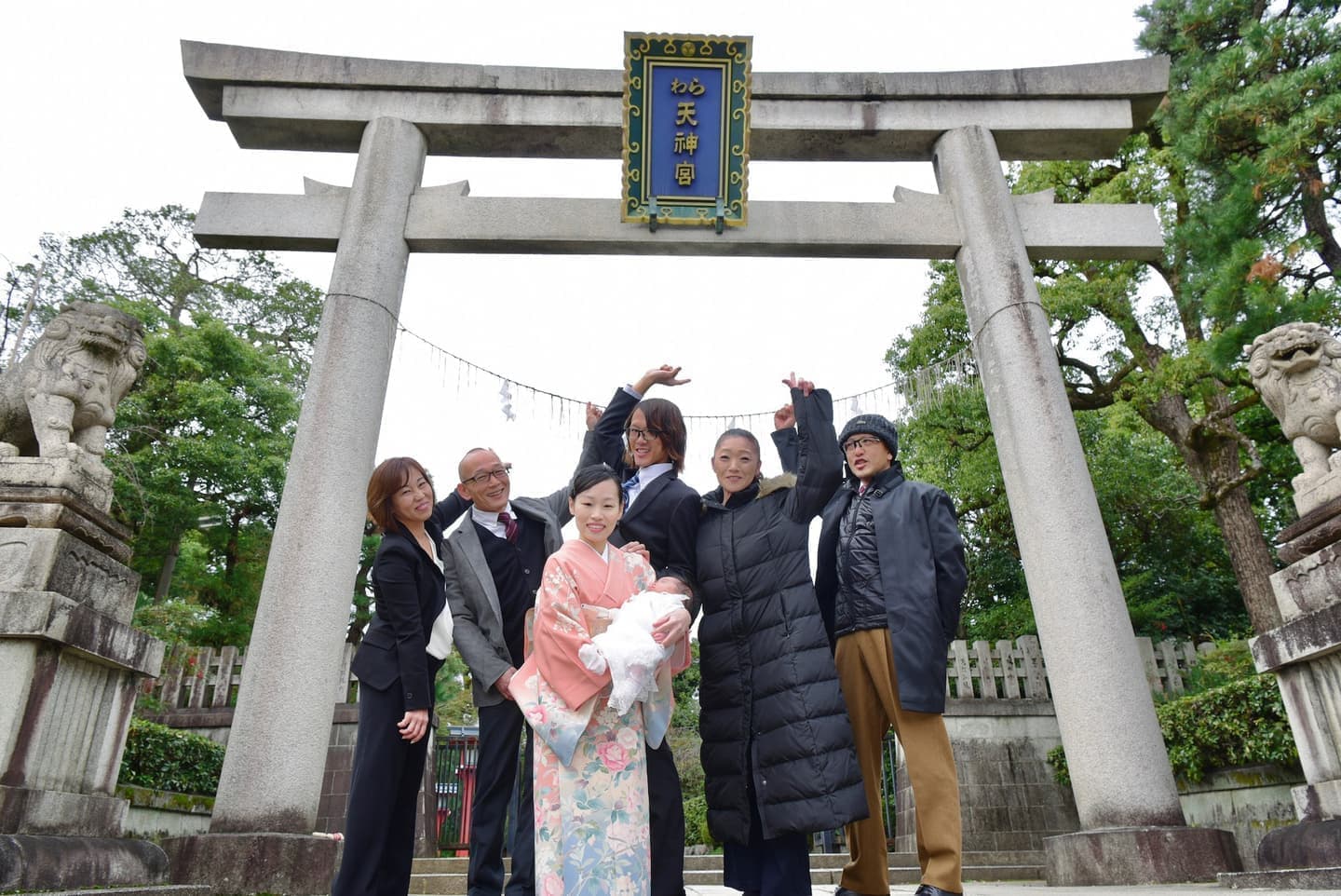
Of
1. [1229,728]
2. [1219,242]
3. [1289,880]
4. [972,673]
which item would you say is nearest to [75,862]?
[1289,880]

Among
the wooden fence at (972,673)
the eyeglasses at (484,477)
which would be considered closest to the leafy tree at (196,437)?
the wooden fence at (972,673)

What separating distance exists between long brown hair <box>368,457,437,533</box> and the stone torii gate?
2401mm

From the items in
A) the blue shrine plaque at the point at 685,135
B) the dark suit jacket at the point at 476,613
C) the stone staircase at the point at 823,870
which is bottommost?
the stone staircase at the point at 823,870

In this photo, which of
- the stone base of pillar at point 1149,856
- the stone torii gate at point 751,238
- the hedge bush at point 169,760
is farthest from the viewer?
the hedge bush at point 169,760

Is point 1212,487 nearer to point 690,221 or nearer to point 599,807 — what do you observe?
point 690,221

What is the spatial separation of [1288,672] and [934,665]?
264 centimetres

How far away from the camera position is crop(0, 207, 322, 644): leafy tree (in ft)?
44.4

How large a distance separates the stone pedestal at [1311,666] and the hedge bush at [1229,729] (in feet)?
5.98

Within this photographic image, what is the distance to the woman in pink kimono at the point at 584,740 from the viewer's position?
7.87 ft

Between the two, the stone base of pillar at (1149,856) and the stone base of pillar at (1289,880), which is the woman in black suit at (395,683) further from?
the stone base of pillar at (1149,856)

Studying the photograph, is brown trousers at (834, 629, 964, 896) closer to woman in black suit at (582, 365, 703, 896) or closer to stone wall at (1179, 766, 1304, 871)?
woman in black suit at (582, 365, 703, 896)

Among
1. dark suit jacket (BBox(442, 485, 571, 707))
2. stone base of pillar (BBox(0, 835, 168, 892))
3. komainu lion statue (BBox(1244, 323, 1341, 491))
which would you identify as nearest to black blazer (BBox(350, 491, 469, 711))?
dark suit jacket (BBox(442, 485, 571, 707))

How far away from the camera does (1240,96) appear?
8070 millimetres

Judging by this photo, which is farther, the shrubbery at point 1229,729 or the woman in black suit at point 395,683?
the shrubbery at point 1229,729
